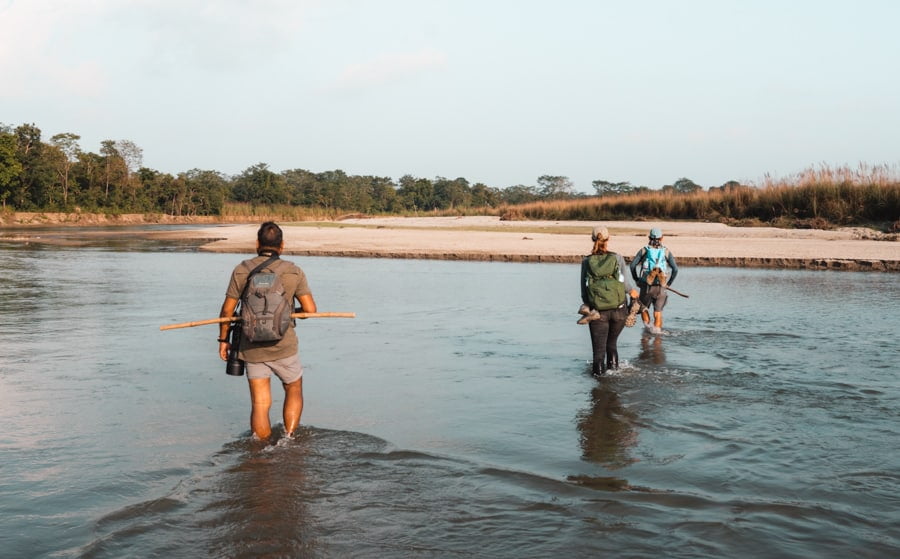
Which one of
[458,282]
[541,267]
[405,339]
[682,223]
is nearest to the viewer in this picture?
[405,339]

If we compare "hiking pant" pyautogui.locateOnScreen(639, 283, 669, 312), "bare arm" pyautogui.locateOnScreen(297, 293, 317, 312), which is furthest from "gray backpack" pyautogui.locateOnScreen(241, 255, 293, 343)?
"hiking pant" pyautogui.locateOnScreen(639, 283, 669, 312)

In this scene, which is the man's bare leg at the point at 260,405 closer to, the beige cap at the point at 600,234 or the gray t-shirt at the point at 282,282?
the gray t-shirt at the point at 282,282

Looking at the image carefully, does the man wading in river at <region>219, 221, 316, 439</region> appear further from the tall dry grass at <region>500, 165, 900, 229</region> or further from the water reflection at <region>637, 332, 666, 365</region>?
the tall dry grass at <region>500, 165, 900, 229</region>

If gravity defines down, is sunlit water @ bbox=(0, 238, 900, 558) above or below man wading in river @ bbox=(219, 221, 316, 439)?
below

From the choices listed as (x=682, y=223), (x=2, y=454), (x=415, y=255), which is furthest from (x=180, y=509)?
(x=682, y=223)

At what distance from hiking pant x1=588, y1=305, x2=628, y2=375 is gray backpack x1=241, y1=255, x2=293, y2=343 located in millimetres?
3973

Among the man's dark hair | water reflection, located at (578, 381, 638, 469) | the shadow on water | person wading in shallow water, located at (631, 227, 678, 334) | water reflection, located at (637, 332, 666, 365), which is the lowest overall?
the shadow on water

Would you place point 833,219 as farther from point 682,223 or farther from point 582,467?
point 582,467

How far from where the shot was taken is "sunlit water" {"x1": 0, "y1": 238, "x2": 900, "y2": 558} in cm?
461

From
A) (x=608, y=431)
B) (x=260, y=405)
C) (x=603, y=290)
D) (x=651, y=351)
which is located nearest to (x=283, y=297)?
(x=260, y=405)

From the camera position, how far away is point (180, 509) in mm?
4965

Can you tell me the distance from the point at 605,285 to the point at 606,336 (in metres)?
0.70

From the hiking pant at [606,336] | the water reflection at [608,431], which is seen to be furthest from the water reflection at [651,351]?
the water reflection at [608,431]

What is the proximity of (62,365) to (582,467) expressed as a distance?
659 centimetres
